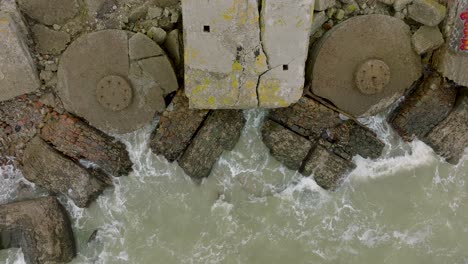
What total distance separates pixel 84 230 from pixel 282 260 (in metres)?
2.46

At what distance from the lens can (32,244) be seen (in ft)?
14.9

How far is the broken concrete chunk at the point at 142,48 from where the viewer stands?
421cm

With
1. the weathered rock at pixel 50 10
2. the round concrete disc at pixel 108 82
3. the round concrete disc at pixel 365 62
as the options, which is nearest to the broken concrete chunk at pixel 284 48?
the round concrete disc at pixel 365 62

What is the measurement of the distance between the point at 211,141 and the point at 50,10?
227cm

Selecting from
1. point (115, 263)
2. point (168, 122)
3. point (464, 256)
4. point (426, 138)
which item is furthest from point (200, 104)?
point (464, 256)

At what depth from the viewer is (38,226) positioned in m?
4.52

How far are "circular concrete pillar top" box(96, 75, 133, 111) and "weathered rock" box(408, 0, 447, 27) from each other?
127 inches

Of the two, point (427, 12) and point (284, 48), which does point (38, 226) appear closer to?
point (284, 48)

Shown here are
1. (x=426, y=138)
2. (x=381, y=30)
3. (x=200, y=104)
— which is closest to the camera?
(x=200, y=104)

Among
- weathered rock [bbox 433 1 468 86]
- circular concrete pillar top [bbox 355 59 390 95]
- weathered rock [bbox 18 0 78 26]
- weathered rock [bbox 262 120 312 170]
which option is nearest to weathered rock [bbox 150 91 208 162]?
weathered rock [bbox 262 120 312 170]

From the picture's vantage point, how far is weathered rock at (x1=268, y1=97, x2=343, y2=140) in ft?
14.7

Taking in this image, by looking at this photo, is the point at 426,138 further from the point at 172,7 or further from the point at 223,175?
the point at 172,7

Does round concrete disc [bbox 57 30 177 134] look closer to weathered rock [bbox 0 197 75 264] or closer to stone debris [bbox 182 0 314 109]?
stone debris [bbox 182 0 314 109]

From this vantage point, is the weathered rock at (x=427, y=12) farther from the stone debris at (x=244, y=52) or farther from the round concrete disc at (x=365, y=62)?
the stone debris at (x=244, y=52)
